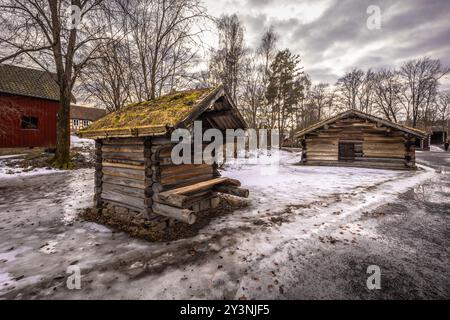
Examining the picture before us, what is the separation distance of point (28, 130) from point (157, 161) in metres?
21.4

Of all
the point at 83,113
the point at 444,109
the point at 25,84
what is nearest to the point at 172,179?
the point at 25,84

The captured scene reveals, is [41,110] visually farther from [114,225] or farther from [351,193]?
[351,193]

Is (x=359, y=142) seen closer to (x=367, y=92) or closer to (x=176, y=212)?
(x=176, y=212)

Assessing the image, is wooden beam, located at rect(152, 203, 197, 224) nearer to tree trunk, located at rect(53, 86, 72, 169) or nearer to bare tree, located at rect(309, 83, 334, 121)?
tree trunk, located at rect(53, 86, 72, 169)

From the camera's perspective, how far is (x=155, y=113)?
16.3 feet

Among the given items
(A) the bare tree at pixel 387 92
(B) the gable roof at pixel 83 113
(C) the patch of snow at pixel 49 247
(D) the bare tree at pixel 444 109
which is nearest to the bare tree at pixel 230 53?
(C) the patch of snow at pixel 49 247

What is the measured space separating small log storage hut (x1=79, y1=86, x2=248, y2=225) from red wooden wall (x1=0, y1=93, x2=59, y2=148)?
58.2 ft

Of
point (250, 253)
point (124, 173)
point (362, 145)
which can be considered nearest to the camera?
point (250, 253)

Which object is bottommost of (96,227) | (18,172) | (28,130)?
(96,227)

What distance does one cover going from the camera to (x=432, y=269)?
3.51 metres

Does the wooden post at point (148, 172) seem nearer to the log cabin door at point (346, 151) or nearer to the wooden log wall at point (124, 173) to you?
the wooden log wall at point (124, 173)

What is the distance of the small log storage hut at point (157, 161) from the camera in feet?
14.6

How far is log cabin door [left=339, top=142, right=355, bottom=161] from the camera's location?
15910mm

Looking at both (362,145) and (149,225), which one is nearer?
(149,225)
